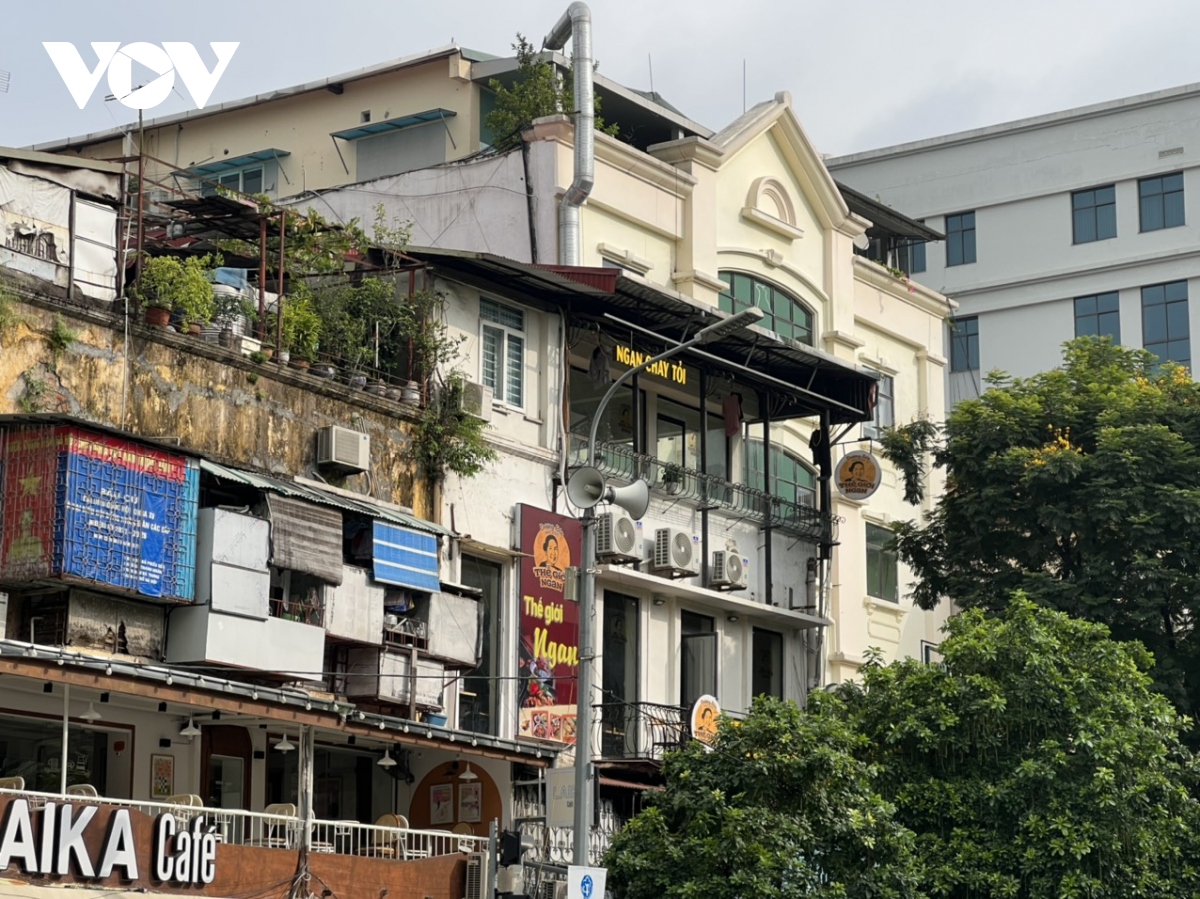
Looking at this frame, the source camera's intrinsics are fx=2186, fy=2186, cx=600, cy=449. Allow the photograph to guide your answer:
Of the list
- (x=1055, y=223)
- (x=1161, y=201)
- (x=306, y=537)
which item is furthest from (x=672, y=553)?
(x=1055, y=223)

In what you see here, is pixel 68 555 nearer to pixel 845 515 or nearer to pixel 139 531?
pixel 139 531

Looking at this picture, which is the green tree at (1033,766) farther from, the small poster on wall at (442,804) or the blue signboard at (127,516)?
the blue signboard at (127,516)

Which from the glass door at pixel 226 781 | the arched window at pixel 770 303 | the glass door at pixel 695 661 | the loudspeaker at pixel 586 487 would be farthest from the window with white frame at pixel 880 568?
the loudspeaker at pixel 586 487

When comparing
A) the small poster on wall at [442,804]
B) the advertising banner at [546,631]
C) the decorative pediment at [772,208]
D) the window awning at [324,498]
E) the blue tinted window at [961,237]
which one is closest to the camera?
the window awning at [324,498]

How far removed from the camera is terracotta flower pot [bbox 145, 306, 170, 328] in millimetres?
26812

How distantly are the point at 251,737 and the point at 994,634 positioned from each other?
33.4ft

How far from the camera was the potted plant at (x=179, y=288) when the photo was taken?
90.3 feet

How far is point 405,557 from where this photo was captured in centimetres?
2909

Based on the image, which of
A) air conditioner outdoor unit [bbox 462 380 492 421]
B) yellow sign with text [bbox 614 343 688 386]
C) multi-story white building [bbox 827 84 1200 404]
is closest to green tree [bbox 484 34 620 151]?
yellow sign with text [bbox 614 343 688 386]

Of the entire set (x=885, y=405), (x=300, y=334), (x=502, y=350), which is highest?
(x=885, y=405)

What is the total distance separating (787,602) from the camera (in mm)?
37812

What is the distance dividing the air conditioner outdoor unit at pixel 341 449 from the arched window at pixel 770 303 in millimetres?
12405

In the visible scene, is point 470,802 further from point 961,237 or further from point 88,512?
point 961,237

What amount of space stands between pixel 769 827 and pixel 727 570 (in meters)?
8.95
